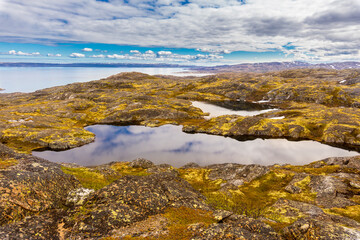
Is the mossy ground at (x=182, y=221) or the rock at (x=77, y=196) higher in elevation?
the rock at (x=77, y=196)

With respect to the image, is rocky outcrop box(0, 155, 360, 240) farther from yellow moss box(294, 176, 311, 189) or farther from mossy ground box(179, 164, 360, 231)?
yellow moss box(294, 176, 311, 189)

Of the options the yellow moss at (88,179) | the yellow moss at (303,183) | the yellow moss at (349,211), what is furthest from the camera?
the yellow moss at (303,183)

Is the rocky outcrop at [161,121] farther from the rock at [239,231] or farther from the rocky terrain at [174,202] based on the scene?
the rock at [239,231]

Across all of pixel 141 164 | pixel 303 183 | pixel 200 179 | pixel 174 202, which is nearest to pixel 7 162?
pixel 174 202

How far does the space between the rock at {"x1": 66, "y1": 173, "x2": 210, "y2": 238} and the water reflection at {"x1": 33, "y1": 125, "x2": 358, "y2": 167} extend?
49.8 m

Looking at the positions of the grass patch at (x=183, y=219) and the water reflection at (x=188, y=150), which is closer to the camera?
the grass patch at (x=183, y=219)

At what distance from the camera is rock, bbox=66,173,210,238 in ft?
62.8

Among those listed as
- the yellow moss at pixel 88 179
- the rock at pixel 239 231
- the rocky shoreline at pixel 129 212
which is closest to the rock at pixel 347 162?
the rocky shoreline at pixel 129 212

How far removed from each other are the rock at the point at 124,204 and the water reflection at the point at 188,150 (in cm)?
4982

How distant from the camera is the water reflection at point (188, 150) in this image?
81375 millimetres

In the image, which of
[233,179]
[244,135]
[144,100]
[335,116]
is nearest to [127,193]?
[233,179]

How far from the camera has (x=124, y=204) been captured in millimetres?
22188

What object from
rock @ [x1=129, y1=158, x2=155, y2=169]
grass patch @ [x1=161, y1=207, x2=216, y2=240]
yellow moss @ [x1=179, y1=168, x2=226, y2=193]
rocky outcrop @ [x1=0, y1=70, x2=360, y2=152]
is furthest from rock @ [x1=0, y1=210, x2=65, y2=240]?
rocky outcrop @ [x1=0, y1=70, x2=360, y2=152]

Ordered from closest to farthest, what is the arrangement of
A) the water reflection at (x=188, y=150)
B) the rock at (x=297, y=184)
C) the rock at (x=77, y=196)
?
1. the rock at (x=77, y=196)
2. the rock at (x=297, y=184)
3. the water reflection at (x=188, y=150)
